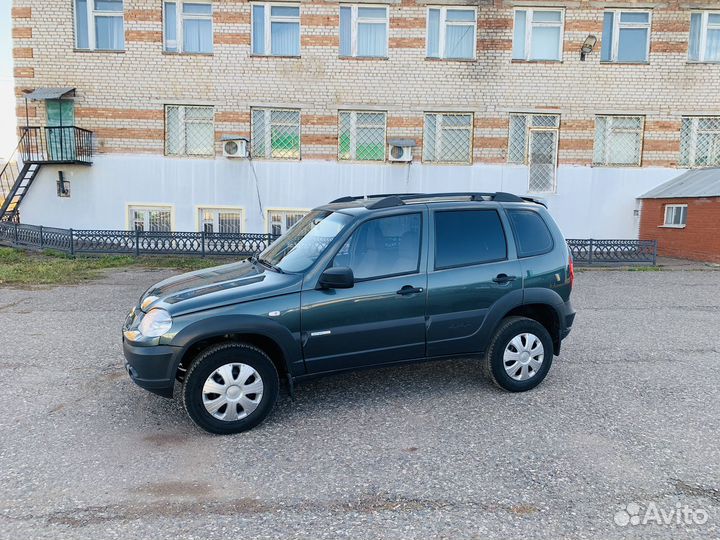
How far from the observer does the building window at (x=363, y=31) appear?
16.6 metres

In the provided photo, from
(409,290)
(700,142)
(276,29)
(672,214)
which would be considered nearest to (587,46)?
(700,142)

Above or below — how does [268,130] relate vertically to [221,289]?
above

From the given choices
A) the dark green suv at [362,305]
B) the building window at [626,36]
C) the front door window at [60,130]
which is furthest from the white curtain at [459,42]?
the dark green suv at [362,305]

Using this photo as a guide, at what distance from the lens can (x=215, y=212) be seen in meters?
17.2

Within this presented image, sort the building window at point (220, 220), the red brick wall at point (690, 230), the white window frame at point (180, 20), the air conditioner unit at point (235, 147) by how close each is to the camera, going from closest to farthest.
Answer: the red brick wall at point (690, 230) < the white window frame at point (180, 20) < the air conditioner unit at point (235, 147) < the building window at point (220, 220)

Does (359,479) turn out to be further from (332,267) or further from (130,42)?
(130,42)

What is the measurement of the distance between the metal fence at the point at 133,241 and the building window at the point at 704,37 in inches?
622

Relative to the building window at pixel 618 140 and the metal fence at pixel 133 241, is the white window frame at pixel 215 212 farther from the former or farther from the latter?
the building window at pixel 618 140

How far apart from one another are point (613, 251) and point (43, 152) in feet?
62.9

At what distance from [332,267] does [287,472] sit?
1.66m

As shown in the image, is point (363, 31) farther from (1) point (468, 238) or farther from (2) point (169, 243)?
(1) point (468, 238)

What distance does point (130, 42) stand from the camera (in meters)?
16.5

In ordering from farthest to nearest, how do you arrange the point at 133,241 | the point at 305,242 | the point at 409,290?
the point at 133,241 → the point at 305,242 → the point at 409,290

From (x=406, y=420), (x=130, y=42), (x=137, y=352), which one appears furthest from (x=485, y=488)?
(x=130, y=42)
